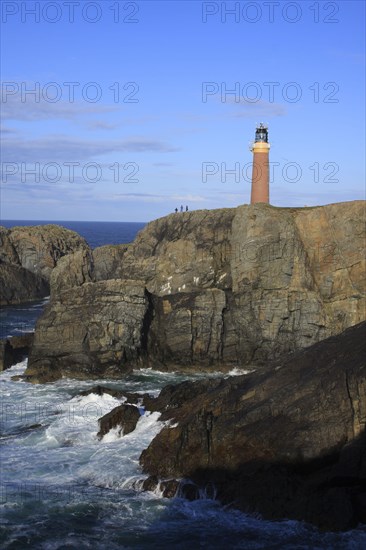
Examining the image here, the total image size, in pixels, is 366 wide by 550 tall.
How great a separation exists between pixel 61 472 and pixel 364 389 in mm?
14460

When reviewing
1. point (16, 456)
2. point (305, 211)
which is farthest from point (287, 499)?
point (305, 211)

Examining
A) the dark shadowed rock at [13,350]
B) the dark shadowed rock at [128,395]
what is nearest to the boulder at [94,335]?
the dark shadowed rock at [13,350]

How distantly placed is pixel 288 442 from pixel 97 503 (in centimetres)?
843

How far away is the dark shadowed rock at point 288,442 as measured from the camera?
26.8m

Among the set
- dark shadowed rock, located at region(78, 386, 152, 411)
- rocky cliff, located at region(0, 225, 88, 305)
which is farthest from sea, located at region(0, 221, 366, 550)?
rocky cliff, located at region(0, 225, 88, 305)

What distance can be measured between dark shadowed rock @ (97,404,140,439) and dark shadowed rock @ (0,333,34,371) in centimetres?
1854

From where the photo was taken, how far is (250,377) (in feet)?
118

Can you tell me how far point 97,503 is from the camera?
94.9ft

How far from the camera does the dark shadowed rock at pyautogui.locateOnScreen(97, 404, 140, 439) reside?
36781 millimetres

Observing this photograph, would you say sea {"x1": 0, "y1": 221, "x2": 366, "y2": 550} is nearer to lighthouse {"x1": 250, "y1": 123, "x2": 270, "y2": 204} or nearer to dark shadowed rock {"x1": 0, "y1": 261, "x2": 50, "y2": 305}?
lighthouse {"x1": 250, "y1": 123, "x2": 270, "y2": 204}

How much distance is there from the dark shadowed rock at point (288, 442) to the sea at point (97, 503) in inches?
33.1

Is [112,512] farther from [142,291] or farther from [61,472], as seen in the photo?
[142,291]

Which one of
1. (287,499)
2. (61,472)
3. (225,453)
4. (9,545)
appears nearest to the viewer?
(9,545)

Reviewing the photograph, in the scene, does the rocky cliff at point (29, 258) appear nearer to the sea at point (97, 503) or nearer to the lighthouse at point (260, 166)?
the lighthouse at point (260, 166)
